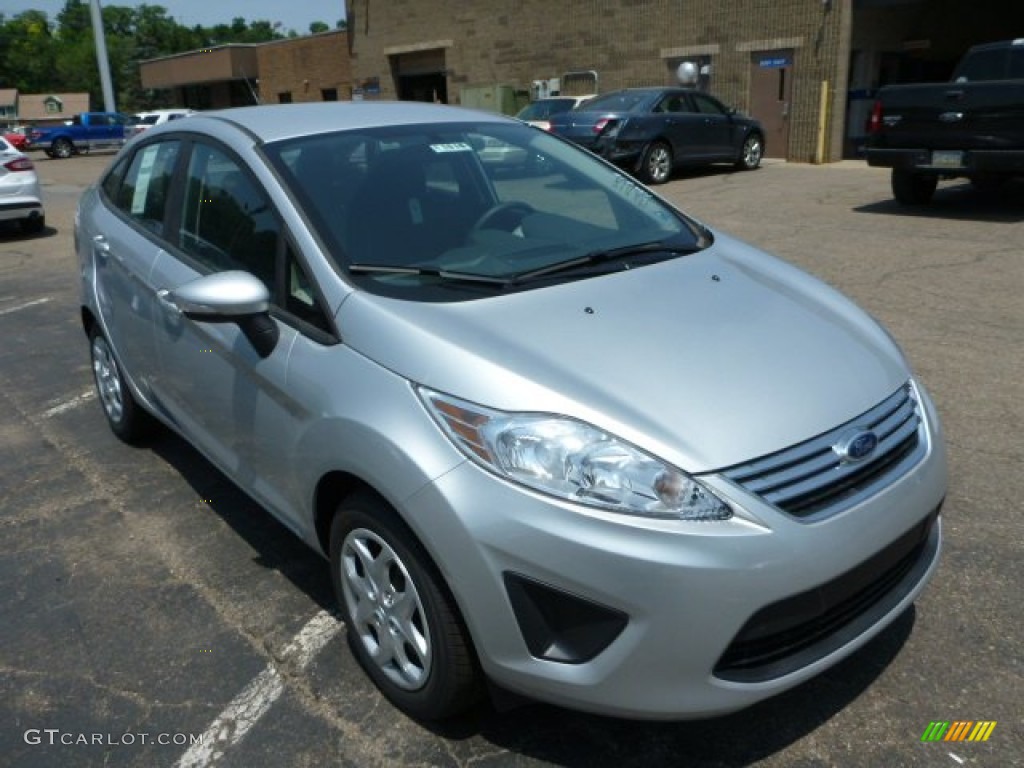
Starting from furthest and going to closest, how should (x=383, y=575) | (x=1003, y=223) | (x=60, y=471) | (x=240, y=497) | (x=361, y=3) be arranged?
(x=361, y=3) → (x=1003, y=223) → (x=60, y=471) → (x=240, y=497) → (x=383, y=575)

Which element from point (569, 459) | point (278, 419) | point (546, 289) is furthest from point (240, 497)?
point (569, 459)

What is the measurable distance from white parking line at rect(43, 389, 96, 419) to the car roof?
7.67ft

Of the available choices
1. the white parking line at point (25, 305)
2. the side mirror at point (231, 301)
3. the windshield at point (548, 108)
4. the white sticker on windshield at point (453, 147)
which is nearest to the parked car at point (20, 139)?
the windshield at point (548, 108)

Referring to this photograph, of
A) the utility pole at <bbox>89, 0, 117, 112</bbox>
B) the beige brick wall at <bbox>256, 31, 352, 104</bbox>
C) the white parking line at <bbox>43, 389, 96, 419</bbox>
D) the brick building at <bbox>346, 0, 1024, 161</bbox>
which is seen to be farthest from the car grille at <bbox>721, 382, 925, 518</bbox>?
the utility pole at <bbox>89, 0, 117, 112</bbox>

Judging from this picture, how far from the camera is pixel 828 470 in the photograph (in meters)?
2.19

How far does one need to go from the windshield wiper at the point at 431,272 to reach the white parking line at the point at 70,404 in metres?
3.44

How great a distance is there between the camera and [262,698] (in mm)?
2701

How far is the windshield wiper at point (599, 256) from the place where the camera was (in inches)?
110

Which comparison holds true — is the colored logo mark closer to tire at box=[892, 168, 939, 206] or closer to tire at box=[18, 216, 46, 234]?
tire at box=[892, 168, 939, 206]

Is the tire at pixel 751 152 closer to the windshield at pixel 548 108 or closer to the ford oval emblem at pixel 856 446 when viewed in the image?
the windshield at pixel 548 108

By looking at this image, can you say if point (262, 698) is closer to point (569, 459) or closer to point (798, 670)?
point (569, 459)

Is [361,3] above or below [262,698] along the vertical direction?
above

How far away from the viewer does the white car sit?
12.0 meters

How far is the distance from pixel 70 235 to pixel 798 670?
13.1 meters
